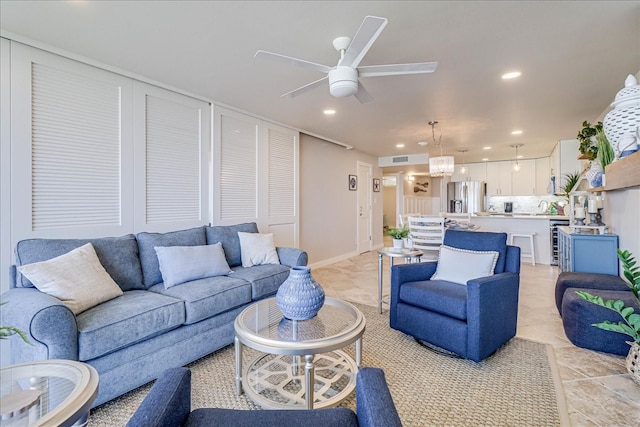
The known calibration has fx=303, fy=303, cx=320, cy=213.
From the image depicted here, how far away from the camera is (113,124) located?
2.79m

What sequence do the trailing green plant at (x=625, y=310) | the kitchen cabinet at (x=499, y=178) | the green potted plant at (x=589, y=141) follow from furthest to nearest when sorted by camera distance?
the kitchen cabinet at (x=499, y=178)
the green potted plant at (x=589, y=141)
the trailing green plant at (x=625, y=310)

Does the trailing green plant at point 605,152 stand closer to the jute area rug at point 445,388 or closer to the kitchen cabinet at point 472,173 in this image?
the jute area rug at point 445,388

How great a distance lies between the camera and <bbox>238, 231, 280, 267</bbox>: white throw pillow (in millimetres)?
3271

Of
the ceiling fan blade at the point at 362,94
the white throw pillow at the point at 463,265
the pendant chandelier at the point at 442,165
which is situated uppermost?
the ceiling fan blade at the point at 362,94

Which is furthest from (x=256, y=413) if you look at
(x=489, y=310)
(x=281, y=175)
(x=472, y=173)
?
(x=472, y=173)

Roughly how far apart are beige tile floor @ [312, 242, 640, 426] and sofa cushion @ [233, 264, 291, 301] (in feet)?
3.87

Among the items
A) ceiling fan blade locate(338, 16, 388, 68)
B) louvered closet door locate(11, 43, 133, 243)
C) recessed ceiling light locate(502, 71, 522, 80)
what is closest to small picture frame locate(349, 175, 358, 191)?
recessed ceiling light locate(502, 71, 522, 80)

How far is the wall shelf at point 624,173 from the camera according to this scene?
1.87 m

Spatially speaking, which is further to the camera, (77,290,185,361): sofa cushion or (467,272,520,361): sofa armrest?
(467,272,520,361): sofa armrest

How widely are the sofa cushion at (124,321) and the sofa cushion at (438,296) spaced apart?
1789mm

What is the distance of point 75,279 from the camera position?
1.99 meters

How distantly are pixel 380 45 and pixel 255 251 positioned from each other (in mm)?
2287

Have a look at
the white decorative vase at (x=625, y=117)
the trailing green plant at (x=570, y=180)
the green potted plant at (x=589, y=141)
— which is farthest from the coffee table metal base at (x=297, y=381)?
the trailing green plant at (x=570, y=180)

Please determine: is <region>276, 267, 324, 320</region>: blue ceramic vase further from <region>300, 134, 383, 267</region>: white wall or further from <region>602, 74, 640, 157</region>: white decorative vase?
<region>300, 134, 383, 267</region>: white wall
